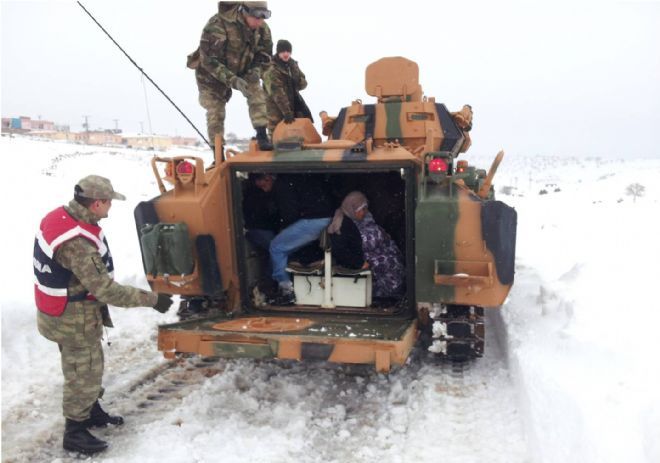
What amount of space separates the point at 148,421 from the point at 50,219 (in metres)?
1.60

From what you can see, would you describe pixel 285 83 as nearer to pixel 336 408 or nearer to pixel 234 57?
pixel 234 57

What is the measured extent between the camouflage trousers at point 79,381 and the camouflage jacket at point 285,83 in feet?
13.8

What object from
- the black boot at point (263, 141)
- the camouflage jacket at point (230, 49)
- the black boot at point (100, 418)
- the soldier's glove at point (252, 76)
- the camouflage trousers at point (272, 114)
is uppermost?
the camouflage jacket at point (230, 49)

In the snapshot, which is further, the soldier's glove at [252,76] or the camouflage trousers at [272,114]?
the camouflage trousers at [272,114]

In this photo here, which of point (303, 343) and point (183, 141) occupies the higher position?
point (303, 343)

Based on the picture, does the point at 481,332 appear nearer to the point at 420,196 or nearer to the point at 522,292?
the point at 420,196

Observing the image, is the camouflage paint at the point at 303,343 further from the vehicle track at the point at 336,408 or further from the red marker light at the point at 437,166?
the red marker light at the point at 437,166

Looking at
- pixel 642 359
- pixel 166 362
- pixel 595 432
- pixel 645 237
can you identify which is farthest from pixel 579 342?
pixel 645 237

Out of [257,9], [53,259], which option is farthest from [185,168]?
[257,9]

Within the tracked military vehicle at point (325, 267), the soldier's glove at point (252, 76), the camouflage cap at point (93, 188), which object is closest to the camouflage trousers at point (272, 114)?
the soldier's glove at point (252, 76)

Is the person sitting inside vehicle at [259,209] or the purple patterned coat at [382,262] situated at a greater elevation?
the person sitting inside vehicle at [259,209]

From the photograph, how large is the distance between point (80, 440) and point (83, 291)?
→ 0.98 meters

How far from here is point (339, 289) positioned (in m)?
5.73

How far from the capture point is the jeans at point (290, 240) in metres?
5.82
